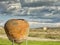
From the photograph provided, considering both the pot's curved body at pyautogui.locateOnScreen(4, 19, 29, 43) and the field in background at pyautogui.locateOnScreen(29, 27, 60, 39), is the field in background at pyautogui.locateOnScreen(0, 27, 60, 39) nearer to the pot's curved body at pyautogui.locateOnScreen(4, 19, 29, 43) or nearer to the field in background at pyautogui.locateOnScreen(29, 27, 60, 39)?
the field in background at pyautogui.locateOnScreen(29, 27, 60, 39)

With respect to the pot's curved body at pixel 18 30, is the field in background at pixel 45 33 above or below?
below

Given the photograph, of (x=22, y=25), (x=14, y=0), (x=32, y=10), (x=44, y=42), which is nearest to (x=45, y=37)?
(x=44, y=42)

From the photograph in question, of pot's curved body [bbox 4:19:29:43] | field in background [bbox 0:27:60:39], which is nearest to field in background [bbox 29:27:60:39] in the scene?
field in background [bbox 0:27:60:39]

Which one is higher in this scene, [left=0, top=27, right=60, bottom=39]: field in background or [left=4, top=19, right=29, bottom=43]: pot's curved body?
[left=4, top=19, right=29, bottom=43]: pot's curved body

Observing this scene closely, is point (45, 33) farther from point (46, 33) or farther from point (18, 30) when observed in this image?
point (18, 30)

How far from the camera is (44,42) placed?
16.5 meters

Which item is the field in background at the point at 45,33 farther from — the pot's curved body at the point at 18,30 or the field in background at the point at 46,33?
the pot's curved body at the point at 18,30

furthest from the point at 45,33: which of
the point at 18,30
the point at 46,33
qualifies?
the point at 18,30

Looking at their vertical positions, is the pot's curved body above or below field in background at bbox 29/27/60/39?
above

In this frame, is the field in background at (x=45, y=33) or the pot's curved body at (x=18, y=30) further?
the field in background at (x=45, y=33)

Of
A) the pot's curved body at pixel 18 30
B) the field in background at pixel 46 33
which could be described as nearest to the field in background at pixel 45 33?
the field in background at pixel 46 33

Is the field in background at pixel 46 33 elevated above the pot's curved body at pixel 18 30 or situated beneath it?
situated beneath

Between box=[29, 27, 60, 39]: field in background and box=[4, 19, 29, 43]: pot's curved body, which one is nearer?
box=[4, 19, 29, 43]: pot's curved body

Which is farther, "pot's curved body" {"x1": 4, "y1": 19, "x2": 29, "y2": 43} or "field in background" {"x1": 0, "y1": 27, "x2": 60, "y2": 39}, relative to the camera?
"field in background" {"x1": 0, "y1": 27, "x2": 60, "y2": 39}
